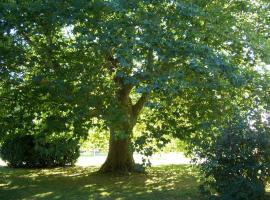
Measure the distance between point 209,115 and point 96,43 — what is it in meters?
3.47

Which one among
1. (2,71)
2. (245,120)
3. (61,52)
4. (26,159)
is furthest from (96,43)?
(26,159)

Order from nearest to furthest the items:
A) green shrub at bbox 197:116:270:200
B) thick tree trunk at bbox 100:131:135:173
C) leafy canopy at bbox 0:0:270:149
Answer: green shrub at bbox 197:116:270:200 < leafy canopy at bbox 0:0:270:149 < thick tree trunk at bbox 100:131:135:173

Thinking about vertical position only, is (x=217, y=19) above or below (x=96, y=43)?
above

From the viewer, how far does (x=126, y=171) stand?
53.1ft

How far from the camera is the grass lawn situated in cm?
1181

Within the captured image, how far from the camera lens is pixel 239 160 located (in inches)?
393

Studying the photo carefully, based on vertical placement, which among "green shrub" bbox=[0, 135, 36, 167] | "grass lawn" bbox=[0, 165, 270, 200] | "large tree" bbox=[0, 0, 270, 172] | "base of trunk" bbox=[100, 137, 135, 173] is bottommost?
"grass lawn" bbox=[0, 165, 270, 200]

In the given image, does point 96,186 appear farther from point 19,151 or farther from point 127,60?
point 19,151

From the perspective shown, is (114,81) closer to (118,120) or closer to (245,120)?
(118,120)

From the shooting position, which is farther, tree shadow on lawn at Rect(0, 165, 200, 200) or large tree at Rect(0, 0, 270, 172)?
tree shadow on lawn at Rect(0, 165, 200, 200)

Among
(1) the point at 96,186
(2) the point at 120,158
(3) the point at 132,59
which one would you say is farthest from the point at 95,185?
(3) the point at 132,59

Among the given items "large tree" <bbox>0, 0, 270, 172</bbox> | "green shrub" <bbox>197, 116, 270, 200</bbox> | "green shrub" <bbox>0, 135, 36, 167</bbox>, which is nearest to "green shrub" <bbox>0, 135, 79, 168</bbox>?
"green shrub" <bbox>0, 135, 36, 167</bbox>

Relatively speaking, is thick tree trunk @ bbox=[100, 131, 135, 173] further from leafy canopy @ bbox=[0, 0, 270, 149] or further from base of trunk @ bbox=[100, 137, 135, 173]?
leafy canopy @ bbox=[0, 0, 270, 149]

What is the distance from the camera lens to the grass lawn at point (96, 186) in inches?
465
